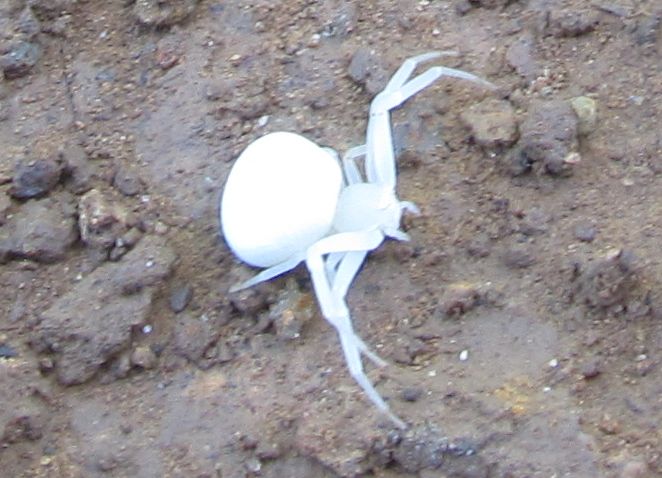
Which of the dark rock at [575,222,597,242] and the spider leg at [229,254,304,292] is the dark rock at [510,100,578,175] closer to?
the dark rock at [575,222,597,242]

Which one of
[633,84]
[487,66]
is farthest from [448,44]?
[633,84]

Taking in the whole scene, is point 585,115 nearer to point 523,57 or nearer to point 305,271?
point 523,57

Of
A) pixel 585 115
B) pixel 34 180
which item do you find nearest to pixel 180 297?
pixel 34 180

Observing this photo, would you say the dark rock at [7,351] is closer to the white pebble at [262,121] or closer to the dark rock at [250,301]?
the dark rock at [250,301]

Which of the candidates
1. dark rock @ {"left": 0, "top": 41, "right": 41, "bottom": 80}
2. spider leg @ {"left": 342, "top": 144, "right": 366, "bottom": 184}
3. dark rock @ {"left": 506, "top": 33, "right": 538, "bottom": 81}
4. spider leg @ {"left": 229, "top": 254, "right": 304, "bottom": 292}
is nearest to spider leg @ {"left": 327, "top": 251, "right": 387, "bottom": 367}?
spider leg @ {"left": 229, "top": 254, "right": 304, "bottom": 292}

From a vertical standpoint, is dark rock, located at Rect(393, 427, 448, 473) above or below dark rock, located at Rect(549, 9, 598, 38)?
below
